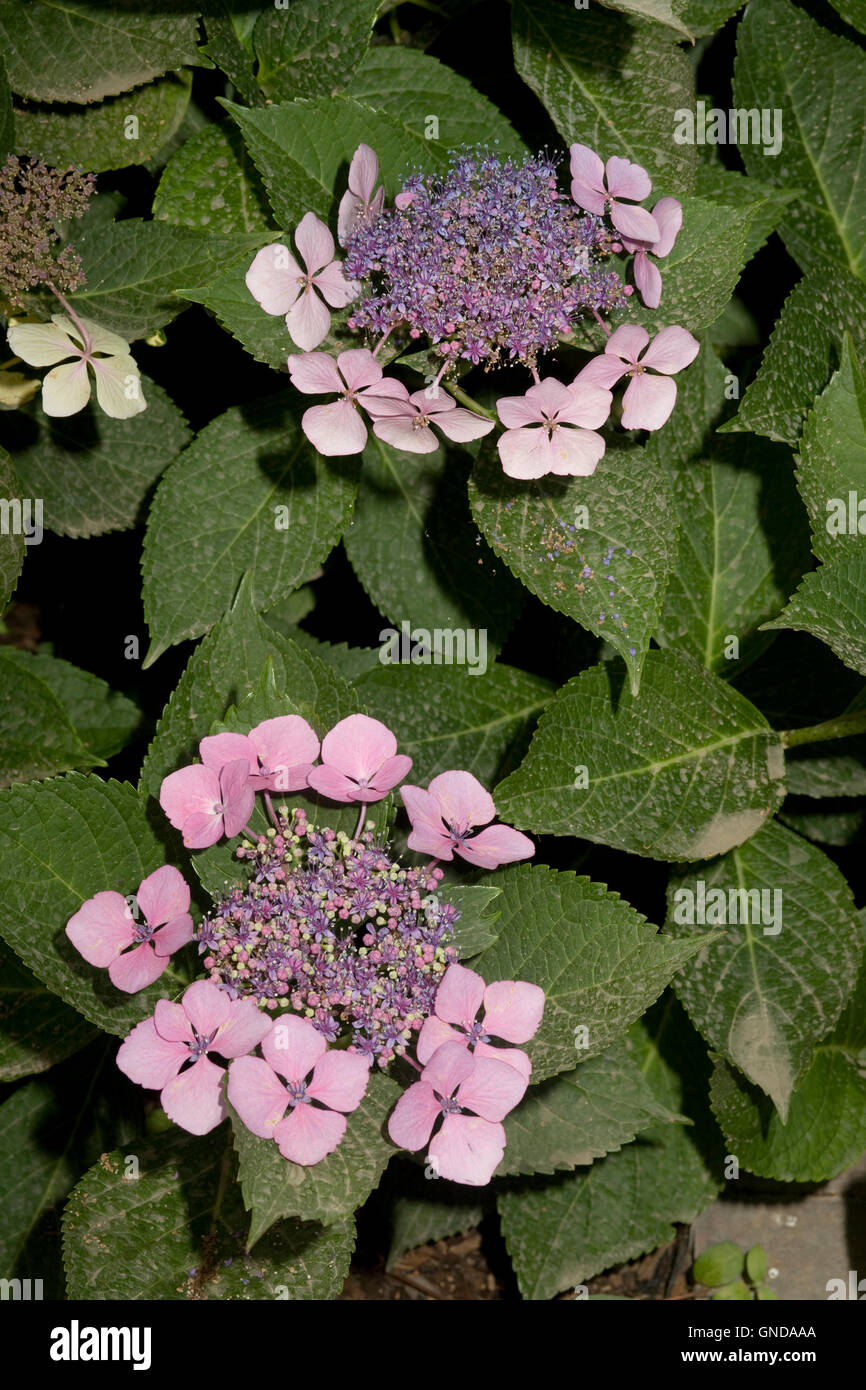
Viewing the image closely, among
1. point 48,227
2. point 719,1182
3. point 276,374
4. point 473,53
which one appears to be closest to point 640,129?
point 473,53

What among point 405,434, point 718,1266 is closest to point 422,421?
point 405,434

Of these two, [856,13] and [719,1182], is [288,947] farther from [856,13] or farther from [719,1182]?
[856,13]

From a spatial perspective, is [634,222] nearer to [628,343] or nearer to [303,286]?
[628,343]

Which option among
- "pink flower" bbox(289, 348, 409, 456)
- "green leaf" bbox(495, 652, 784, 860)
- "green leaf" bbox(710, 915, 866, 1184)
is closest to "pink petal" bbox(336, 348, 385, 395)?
"pink flower" bbox(289, 348, 409, 456)

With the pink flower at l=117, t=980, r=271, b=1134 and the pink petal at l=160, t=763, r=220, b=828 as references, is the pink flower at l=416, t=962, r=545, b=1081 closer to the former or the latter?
the pink flower at l=117, t=980, r=271, b=1134

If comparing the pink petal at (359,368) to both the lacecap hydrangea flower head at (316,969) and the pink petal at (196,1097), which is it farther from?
the pink petal at (196,1097)

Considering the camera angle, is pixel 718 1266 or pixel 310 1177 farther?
pixel 718 1266
